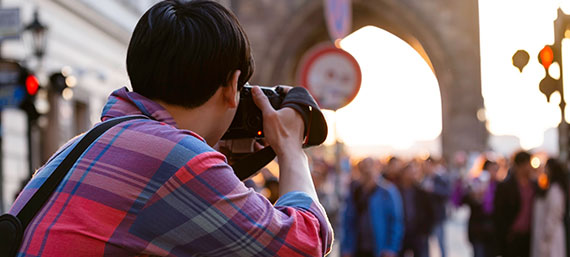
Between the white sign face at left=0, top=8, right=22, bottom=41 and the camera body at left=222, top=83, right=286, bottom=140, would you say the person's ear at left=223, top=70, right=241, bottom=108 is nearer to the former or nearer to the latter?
the camera body at left=222, top=83, right=286, bottom=140

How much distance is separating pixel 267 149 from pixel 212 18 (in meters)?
0.38

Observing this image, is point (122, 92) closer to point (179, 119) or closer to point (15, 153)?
point (179, 119)

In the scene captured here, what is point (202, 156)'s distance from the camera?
1.71 meters

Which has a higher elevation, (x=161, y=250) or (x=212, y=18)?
(x=212, y=18)

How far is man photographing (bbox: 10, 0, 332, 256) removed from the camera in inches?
66.1

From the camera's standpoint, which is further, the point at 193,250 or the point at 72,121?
the point at 72,121

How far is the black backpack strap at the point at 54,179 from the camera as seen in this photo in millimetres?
1713

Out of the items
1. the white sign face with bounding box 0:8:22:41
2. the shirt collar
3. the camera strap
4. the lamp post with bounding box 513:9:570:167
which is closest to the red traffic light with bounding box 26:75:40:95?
the white sign face with bounding box 0:8:22:41

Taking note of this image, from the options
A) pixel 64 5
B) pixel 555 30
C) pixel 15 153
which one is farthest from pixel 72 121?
pixel 555 30

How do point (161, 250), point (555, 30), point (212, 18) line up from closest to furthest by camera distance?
point (161, 250), point (212, 18), point (555, 30)

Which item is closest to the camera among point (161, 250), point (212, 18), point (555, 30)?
point (161, 250)

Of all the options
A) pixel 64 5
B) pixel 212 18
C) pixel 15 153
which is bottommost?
pixel 15 153

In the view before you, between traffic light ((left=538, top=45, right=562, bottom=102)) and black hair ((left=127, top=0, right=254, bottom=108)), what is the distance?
343 inches

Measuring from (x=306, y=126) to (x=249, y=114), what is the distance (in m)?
0.13
